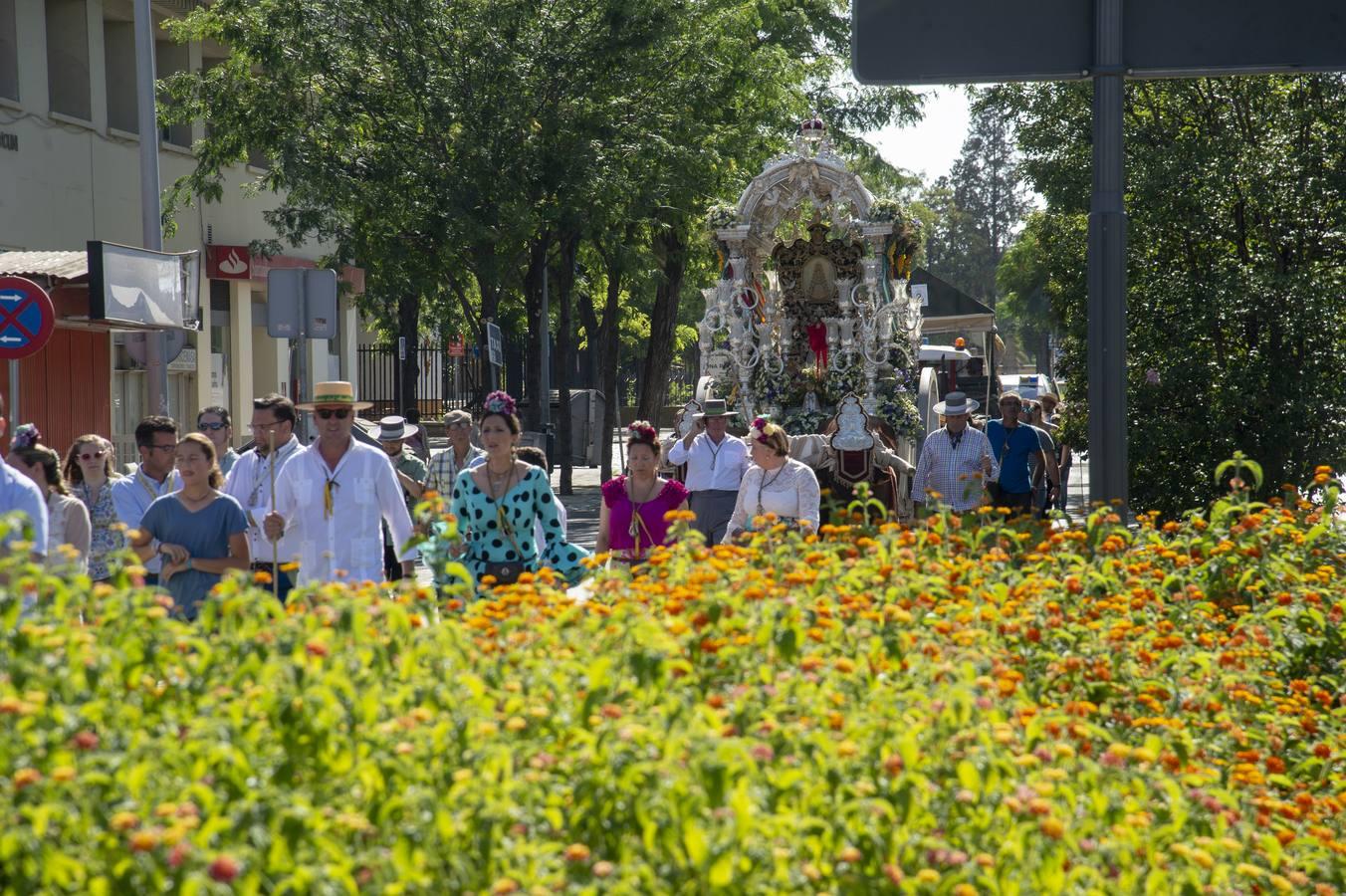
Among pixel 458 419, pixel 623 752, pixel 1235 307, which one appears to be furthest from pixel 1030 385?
pixel 623 752

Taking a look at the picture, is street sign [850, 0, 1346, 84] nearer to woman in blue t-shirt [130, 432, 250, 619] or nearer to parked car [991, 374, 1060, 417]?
woman in blue t-shirt [130, 432, 250, 619]

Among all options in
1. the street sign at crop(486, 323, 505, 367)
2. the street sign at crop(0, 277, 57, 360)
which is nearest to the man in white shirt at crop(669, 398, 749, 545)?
the street sign at crop(0, 277, 57, 360)

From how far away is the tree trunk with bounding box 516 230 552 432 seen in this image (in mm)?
26984

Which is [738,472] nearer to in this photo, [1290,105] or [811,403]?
[1290,105]

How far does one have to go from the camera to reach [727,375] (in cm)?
2097

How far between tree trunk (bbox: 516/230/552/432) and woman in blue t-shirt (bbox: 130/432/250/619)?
18.8 metres

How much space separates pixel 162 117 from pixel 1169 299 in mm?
15492

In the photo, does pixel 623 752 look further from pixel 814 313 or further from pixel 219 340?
pixel 219 340

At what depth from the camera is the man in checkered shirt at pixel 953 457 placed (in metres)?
12.7

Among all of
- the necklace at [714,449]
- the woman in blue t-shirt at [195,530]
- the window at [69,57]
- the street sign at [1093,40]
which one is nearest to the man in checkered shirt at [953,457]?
the necklace at [714,449]

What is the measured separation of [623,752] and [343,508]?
16.2 ft

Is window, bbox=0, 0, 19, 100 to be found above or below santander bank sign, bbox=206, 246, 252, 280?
above

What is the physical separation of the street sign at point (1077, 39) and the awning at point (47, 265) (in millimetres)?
9836

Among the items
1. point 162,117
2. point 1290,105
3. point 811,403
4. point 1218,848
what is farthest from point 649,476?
point 162,117
